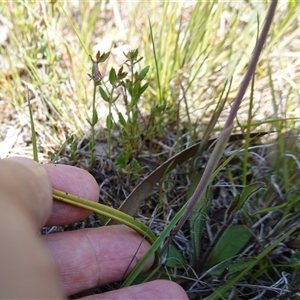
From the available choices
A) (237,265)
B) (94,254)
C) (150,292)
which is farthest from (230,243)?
(94,254)

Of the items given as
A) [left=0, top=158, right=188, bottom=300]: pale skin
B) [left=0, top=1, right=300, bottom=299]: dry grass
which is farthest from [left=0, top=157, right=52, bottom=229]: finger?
[left=0, top=1, right=300, bottom=299]: dry grass

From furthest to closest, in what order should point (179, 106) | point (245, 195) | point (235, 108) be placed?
point (179, 106) < point (245, 195) < point (235, 108)

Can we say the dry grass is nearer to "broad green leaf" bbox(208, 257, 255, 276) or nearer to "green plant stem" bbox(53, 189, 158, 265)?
"broad green leaf" bbox(208, 257, 255, 276)

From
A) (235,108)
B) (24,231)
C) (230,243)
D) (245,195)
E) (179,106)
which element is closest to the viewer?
(235,108)

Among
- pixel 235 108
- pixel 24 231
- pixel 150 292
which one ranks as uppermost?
pixel 235 108

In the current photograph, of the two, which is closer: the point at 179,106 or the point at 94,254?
the point at 94,254

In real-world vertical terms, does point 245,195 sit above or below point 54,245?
above

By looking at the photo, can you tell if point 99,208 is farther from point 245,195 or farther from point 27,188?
point 245,195
